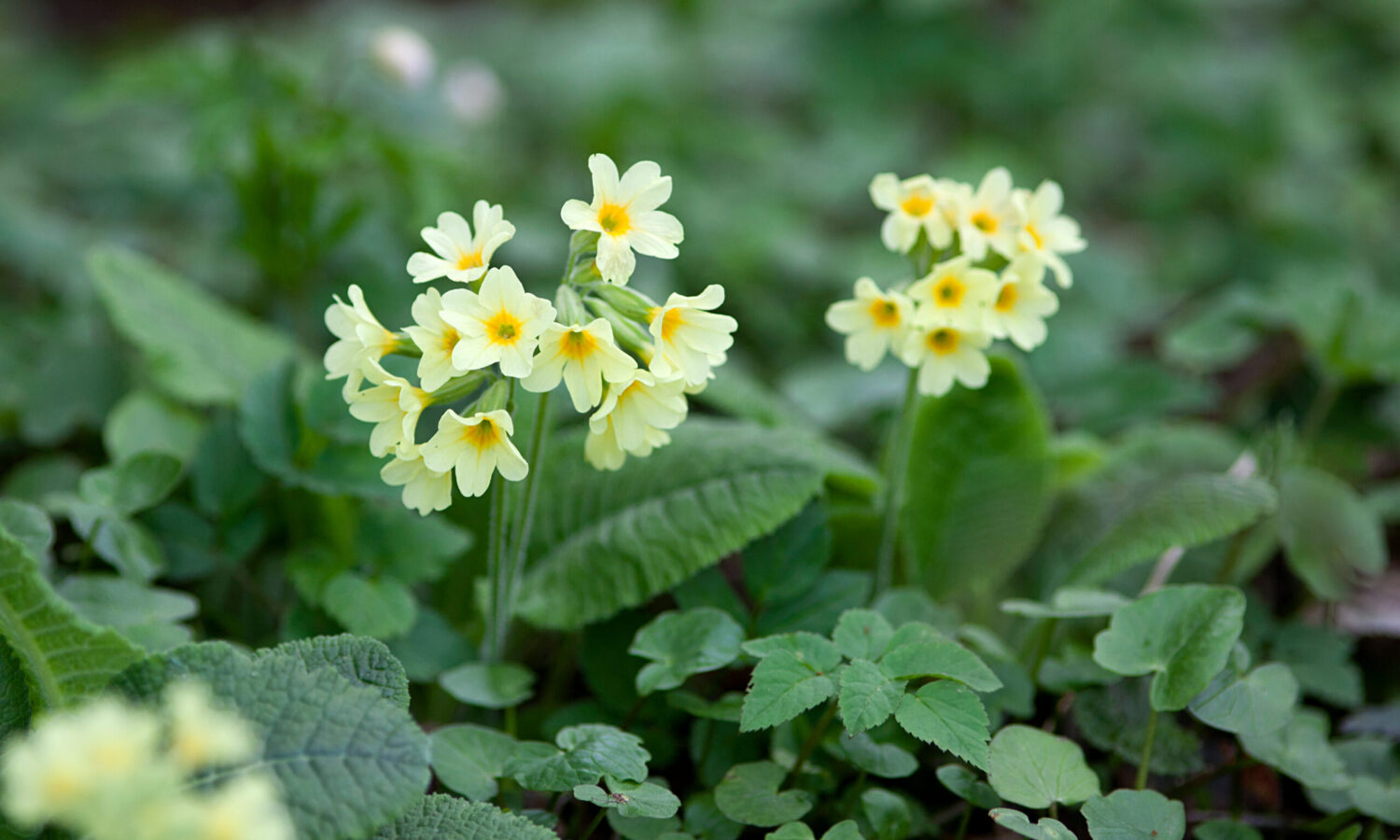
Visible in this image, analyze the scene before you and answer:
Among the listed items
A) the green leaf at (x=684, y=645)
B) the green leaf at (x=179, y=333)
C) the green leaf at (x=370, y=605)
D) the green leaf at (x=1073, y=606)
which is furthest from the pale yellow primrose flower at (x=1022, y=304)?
the green leaf at (x=179, y=333)

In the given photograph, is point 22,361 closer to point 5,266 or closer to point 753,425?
point 5,266

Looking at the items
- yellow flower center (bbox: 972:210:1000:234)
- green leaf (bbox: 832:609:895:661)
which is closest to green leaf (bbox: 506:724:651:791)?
green leaf (bbox: 832:609:895:661)

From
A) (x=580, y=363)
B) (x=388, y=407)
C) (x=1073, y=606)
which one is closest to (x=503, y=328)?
(x=580, y=363)

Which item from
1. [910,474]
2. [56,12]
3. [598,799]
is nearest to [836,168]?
[910,474]

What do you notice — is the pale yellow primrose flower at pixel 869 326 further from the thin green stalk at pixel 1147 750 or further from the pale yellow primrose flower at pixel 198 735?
the pale yellow primrose flower at pixel 198 735

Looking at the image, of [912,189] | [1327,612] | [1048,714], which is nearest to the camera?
[912,189]

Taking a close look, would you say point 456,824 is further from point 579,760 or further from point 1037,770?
point 1037,770
